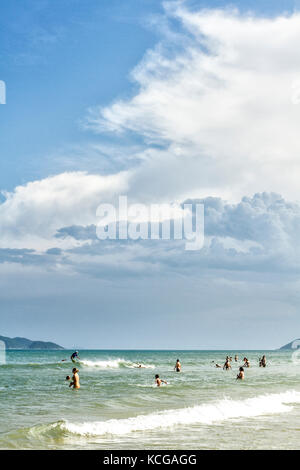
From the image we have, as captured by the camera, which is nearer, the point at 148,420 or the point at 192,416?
the point at 148,420

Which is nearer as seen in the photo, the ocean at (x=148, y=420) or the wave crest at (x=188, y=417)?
the ocean at (x=148, y=420)

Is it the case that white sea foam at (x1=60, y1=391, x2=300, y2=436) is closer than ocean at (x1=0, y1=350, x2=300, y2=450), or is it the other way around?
ocean at (x1=0, y1=350, x2=300, y2=450)

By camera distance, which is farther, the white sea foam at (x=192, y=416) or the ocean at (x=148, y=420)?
the white sea foam at (x=192, y=416)

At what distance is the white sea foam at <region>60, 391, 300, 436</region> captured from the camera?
15.5 meters

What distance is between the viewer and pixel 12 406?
21.4 meters

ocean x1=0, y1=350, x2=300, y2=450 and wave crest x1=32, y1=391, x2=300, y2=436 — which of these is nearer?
ocean x1=0, y1=350, x2=300, y2=450

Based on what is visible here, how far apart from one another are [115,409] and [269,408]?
280 inches

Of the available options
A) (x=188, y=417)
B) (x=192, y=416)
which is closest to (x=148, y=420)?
(x=188, y=417)

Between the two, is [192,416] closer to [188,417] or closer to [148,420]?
[188,417]

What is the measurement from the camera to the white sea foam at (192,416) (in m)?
15.5

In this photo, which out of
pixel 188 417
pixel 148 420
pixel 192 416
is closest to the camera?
pixel 148 420

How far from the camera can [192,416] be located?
18.3 m
